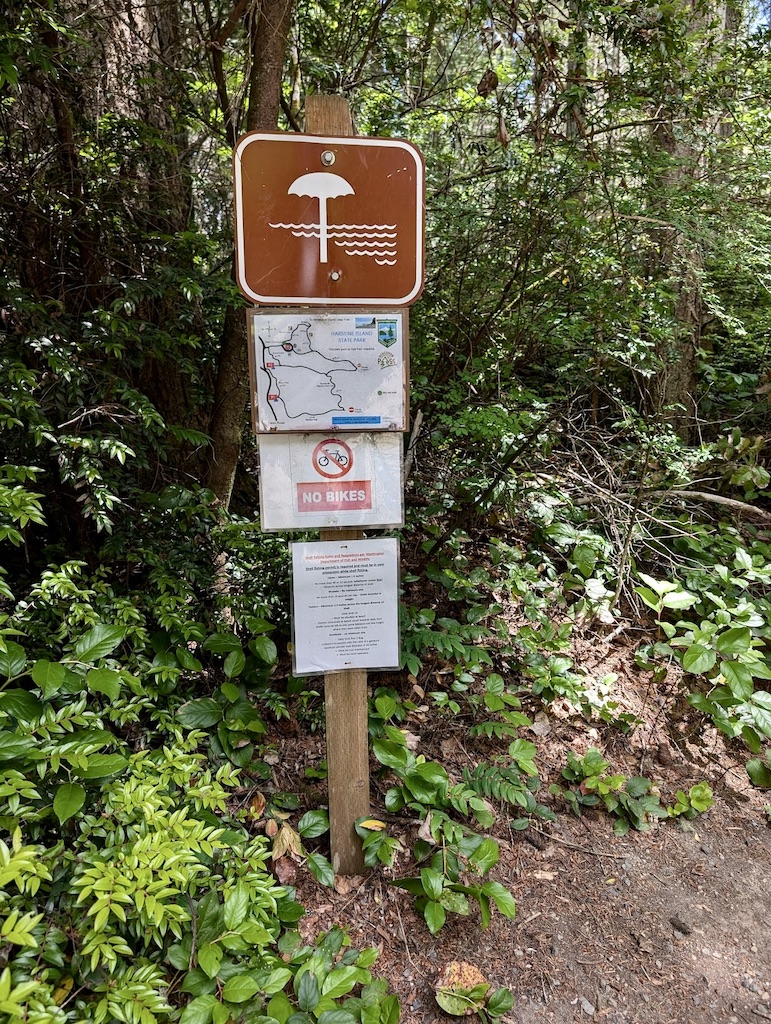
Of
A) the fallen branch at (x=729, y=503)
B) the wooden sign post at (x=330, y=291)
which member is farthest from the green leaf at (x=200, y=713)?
the fallen branch at (x=729, y=503)

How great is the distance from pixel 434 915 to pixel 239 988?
0.69 metres

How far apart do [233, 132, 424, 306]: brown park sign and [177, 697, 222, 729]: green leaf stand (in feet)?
5.08

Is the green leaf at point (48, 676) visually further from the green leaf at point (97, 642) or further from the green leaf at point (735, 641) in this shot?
the green leaf at point (735, 641)

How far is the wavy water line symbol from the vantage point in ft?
6.25

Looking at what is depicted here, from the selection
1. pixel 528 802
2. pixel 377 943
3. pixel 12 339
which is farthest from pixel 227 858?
pixel 12 339

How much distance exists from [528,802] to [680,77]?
3.57 m

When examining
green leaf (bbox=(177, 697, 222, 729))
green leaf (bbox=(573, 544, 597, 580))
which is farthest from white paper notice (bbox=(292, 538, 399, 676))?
green leaf (bbox=(573, 544, 597, 580))

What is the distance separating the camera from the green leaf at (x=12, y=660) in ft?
5.89

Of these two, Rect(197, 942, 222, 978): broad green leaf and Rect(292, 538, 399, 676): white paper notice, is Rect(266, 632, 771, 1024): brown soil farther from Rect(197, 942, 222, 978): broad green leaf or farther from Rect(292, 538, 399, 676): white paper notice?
Rect(292, 538, 399, 676): white paper notice

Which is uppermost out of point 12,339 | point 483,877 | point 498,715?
point 12,339

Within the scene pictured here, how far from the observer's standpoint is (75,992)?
4.92ft

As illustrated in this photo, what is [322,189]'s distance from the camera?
6.28 ft

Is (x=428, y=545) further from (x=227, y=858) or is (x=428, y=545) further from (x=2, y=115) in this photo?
(x=2, y=115)

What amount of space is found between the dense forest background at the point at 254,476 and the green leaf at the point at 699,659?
2 centimetres
